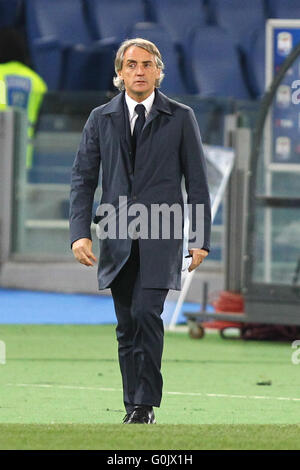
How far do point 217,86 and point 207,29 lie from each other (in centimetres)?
80

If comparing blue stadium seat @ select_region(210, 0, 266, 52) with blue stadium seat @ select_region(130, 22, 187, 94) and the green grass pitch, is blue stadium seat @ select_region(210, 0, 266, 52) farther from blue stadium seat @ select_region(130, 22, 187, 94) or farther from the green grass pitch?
the green grass pitch

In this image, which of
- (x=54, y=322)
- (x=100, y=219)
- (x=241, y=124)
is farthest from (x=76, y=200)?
(x=241, y=124)

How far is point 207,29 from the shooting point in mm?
18656

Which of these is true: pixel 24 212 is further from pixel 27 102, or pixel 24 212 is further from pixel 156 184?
pixel 156 184

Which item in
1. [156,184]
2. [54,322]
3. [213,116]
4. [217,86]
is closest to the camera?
[156,184]

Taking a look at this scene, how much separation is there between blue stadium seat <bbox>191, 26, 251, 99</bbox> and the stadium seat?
3.72 feet

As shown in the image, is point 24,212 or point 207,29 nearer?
point 24,212

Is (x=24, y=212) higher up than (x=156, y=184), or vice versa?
(x=156, y=184)

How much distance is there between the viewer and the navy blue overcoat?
5.85 meters

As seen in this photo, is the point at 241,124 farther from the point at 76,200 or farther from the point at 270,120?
the point at 76,200

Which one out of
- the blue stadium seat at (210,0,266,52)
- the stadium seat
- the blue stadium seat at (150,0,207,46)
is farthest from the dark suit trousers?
the blue stadium seat at (150,0,207,46)

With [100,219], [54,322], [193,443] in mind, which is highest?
[100,219]

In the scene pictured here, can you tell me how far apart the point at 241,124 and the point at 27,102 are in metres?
3.11

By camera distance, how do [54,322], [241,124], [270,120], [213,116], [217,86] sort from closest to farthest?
[270,120] → [54,322] → [241,124] → [213,116] → [217,86]
